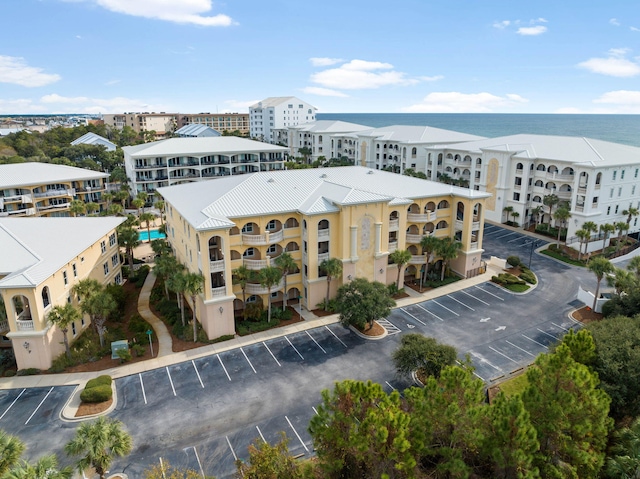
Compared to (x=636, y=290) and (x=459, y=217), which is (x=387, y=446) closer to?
(x=636, y=290)

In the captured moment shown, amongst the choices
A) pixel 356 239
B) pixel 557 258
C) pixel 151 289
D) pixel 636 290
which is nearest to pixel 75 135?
pixel 151 289

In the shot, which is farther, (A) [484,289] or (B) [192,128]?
(B) [192,128]

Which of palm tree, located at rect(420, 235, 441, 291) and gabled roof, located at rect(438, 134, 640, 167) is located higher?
gabled roof, located at rect(438, 134, 640, 167)

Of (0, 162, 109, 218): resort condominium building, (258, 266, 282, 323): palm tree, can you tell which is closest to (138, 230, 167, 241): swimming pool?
(0, 162, 109, 218): resort condominium building

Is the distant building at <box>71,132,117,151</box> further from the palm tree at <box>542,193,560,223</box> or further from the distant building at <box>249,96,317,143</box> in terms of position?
the palm tree at <box>542,193,560,223</box>

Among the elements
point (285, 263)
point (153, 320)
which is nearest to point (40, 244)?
point (153, 320)

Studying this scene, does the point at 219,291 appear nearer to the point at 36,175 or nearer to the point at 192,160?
the point at 36,175
